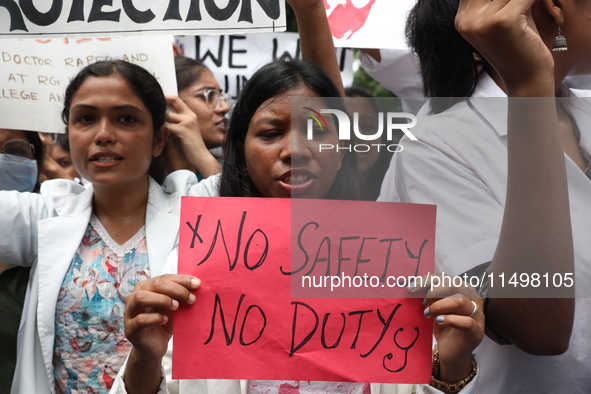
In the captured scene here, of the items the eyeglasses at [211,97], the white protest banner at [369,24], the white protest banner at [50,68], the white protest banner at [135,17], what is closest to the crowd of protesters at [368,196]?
the white protest banner at [135,17]

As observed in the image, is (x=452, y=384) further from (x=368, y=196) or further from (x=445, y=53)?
(x=445, y=53)

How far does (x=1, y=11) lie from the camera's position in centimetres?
229

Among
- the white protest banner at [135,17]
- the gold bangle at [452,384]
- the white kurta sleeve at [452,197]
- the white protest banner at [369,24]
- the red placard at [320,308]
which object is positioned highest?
the white protest banner at [369,24]

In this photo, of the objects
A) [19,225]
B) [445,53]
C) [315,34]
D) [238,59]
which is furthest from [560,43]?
[238,59]

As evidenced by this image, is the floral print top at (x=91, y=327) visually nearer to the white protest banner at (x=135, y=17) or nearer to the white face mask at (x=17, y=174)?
the white face mask at (x=17, y=174)

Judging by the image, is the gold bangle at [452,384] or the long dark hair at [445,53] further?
the long dark hair at [445,53]

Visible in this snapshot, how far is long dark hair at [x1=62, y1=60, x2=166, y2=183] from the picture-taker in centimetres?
244

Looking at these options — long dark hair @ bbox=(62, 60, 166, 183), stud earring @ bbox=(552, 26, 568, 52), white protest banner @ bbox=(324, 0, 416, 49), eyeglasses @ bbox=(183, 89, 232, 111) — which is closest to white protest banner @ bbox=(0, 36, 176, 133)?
long dark hair @ bbox=(62, 60, 166, 183)

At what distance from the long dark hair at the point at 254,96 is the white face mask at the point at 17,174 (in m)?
1.11

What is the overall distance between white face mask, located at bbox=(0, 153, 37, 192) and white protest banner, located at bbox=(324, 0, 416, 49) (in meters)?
1.37

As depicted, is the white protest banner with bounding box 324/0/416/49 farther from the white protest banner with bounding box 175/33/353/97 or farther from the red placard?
the red placard

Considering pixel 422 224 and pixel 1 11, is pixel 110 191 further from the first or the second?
pixel 422 224

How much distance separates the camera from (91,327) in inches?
82.9

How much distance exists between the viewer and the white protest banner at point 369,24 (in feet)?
9.04
